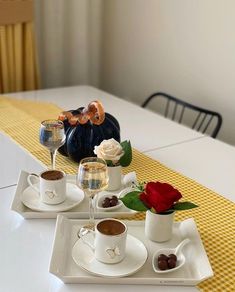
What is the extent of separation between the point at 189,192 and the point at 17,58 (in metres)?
1.59

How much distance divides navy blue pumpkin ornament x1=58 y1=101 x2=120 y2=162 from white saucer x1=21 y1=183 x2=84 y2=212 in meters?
0.20

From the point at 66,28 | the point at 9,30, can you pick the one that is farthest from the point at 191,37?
the point at 9,30

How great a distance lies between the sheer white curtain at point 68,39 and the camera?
2760mm

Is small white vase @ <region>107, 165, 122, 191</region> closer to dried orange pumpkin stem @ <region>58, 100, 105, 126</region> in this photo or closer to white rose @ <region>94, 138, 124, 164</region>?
white rose @ <region>94, 138, 124, 164</region>

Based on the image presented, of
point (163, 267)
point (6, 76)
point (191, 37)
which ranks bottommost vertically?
point (6, 76)

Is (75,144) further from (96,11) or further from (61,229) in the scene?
(96,11)

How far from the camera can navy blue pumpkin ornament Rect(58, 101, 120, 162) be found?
156 centimetres

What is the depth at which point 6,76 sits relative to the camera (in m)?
2.65

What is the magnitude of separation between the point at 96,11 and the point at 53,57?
402 mm

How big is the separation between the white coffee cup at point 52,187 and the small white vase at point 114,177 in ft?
0.50

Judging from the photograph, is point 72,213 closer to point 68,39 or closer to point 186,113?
point 186,113

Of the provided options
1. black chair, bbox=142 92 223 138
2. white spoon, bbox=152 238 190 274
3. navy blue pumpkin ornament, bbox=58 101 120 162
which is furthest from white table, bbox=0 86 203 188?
white spoon, bbox=152 238 190 274

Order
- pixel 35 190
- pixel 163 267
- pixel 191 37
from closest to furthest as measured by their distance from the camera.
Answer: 1. pixel 163 267
2. pixel 35 190
3. pixel 191 37

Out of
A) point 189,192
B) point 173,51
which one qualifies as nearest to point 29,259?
A: point 189,192
